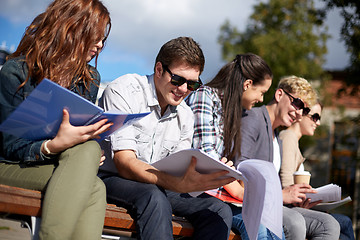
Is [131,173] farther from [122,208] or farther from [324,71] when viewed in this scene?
[324,71]

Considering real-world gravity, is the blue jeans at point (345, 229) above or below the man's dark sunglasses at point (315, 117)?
below

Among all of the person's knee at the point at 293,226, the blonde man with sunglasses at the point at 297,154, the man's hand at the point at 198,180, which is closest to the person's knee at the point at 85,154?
the man's hand at the point at 198,180

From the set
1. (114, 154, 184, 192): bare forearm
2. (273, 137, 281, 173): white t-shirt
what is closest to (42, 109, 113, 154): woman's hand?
(114, 154, 184, 192): bare forearm

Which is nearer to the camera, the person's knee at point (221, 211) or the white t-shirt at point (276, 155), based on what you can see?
the person's knee at point (221, 211)

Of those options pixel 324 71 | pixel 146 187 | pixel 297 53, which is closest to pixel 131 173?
pixel 146 187

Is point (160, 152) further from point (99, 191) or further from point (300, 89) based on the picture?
point (300, 89)

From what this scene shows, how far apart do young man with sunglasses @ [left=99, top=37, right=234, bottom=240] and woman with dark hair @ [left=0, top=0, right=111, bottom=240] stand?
300 millimetres

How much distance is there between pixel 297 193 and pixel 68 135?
2.26m

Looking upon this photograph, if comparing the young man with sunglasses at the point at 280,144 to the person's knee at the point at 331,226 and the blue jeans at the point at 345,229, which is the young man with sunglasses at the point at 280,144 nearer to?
the person's knee at the point at 331,226

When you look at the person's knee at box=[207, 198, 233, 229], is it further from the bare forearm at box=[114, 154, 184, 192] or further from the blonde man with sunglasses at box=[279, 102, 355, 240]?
the blonde man with sunglasses at box=[279, 102, 355, 240]

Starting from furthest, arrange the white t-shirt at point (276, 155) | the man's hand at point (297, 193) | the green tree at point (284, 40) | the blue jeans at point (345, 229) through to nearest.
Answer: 1. the green tree at point (284, 40)
2. the white t-shirt at point (276, 155)
3. the blue jeans at point (345, 229)
4. the man's hand at point (297, 193)

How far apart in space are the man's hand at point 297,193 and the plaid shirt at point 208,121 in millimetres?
686

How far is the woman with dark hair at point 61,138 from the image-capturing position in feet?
6.18

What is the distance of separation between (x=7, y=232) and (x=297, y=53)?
45.1 ft
